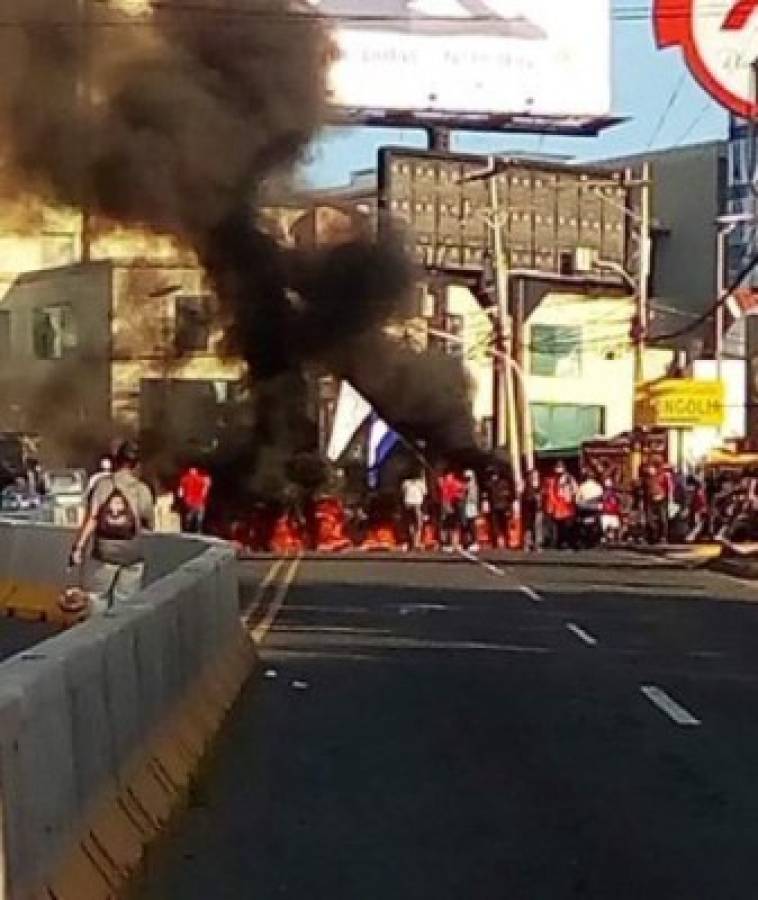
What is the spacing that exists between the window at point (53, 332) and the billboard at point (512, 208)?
938 centimetres

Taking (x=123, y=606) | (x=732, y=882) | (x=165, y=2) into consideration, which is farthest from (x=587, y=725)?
(x=165, y=2)

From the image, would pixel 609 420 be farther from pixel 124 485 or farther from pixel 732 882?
pixel 732 882

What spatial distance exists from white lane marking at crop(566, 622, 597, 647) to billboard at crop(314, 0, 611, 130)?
37.2 meters

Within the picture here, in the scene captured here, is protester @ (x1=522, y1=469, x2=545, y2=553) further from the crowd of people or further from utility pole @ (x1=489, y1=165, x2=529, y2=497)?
utility pole @ (x1=489, y1=165, x2=529, y2=497)

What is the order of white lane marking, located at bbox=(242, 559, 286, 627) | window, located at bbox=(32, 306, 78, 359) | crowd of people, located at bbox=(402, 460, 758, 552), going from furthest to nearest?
window, located at bbox=(32, 306, 78, 359) → crowd of people, located at bbox=(402, 460, 758, 552) → white lane marking, located at bbox=(242, 559, 286, 627)

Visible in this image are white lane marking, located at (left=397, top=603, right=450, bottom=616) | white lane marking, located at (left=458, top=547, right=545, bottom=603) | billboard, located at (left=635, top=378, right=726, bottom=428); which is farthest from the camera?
billboard, located at (left=635, top=378, right=726, bottom=428)

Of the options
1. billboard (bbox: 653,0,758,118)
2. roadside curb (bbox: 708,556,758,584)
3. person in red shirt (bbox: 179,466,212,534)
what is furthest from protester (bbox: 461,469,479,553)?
billboard (bbox: 653,0,758,118)

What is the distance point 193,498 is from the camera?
41094 mm

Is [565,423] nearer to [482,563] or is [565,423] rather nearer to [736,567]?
[482,563]

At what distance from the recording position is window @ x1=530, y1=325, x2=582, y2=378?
6762 centimetres

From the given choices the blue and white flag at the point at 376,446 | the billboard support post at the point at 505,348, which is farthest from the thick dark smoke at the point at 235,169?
the billboard support post at the point at 505,348

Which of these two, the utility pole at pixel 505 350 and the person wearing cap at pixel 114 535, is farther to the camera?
the utility pole at pixel 505 350

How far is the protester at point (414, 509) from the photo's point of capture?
44.3m

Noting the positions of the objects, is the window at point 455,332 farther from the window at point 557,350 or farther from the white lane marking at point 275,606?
the white lane marking at point 275,606
